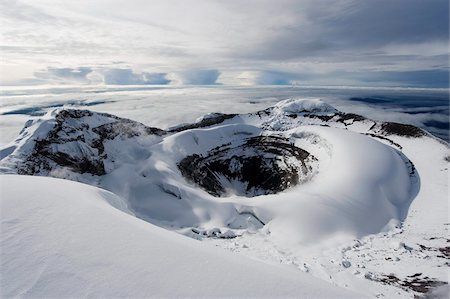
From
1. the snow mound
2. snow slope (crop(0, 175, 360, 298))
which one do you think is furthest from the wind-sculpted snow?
snow slope (crop(0, 175, 360, 298))

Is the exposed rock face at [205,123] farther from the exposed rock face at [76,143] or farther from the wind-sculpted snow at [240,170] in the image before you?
the exposed rock face at [76,143]

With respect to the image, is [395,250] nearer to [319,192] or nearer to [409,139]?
[319,192]

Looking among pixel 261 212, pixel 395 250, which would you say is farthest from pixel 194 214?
pixel 395 250

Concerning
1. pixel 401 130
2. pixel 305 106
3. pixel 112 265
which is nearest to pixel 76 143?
pixel 112 265

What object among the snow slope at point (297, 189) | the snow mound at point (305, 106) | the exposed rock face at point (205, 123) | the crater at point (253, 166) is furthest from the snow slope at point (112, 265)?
the snow mound at point (305, 106)

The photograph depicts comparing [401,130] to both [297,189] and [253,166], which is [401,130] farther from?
[297,189]
